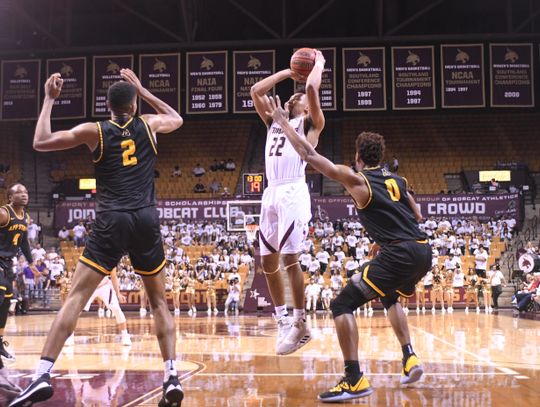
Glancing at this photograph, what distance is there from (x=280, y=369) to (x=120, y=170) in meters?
2.73

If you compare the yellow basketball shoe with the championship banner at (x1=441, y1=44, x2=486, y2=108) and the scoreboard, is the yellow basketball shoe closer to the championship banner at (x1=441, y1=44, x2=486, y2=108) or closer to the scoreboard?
the scoreboard

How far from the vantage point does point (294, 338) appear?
18.1 feet

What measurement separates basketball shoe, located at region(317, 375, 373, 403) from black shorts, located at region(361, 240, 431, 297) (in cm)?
70

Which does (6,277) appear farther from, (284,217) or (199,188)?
(199,188)

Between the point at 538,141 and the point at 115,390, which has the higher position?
the point at 538,141

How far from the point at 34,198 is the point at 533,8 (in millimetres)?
20838

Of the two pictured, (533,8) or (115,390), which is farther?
(533,8)

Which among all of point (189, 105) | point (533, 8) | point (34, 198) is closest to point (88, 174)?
point (34, 198)

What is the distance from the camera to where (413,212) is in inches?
204

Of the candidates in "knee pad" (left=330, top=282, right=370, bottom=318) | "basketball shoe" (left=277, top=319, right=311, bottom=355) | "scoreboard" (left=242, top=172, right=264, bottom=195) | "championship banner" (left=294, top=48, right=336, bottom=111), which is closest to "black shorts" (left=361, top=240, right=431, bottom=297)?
"knee pad" (left=330, top=282, right=370, bottom=318)

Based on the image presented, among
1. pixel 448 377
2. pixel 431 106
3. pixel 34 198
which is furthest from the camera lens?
pixel 34 198

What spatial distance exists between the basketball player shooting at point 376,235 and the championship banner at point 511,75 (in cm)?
1658

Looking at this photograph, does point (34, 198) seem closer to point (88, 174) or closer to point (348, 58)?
point (88, 174)

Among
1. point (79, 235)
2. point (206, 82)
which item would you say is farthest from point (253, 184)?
point (79, 235)
